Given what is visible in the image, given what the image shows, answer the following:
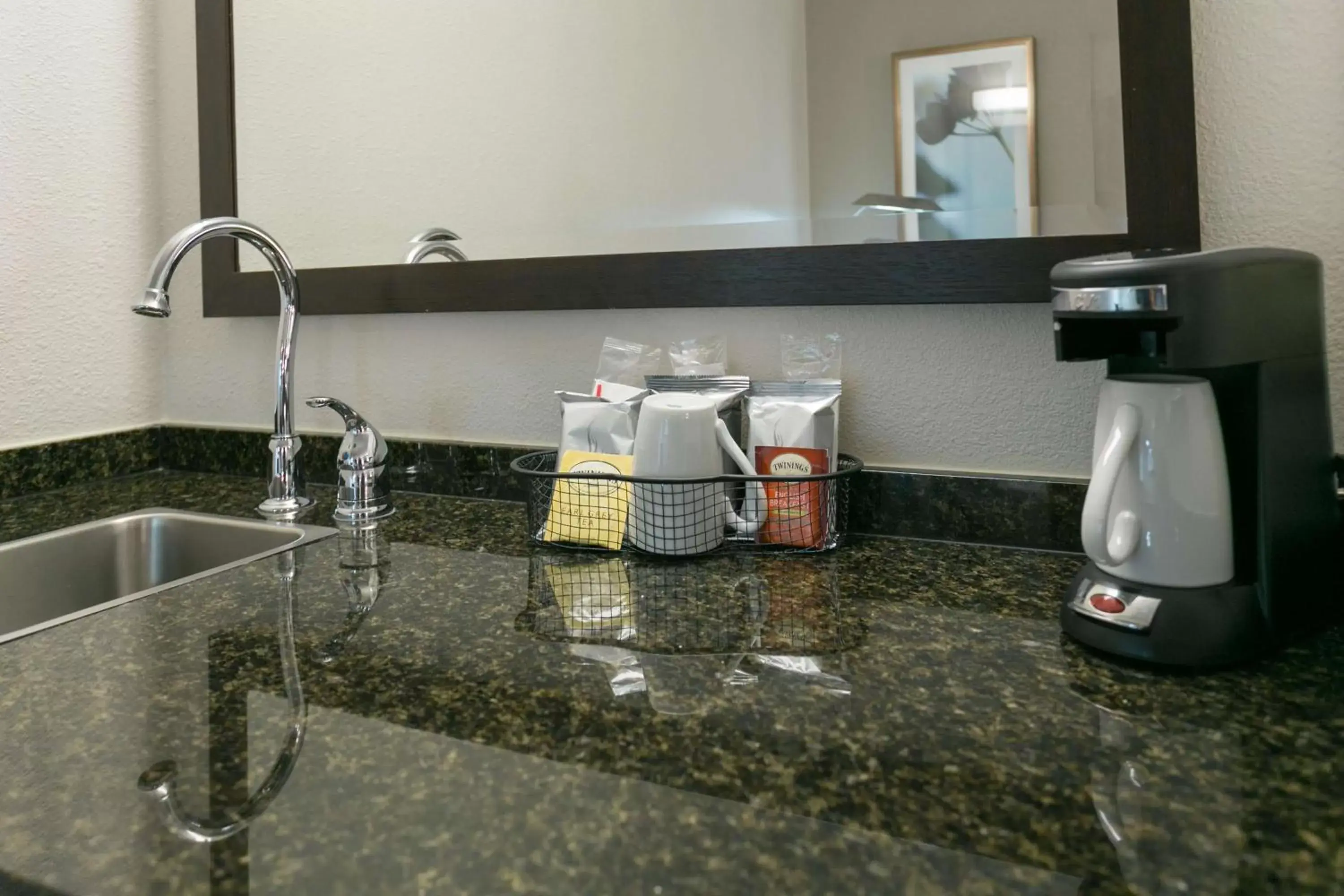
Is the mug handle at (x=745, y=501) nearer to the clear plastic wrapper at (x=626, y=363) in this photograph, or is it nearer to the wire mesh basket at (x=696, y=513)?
the wire mesh basket at (x=696, y=513)

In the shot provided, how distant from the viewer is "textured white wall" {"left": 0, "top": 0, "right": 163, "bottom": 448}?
4.16 ft

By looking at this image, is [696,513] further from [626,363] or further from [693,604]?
[626,363]

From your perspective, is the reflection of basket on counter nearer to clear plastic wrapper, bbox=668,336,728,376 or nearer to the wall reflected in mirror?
clear plastic wrapper, bbox=668,336,728,376

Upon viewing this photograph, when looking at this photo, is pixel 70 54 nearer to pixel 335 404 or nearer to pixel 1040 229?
pixel 335 404

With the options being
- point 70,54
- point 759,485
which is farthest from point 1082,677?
point 70,54

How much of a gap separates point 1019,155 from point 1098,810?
0.70 metres

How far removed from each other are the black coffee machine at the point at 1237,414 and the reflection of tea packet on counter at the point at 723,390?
0.39 m

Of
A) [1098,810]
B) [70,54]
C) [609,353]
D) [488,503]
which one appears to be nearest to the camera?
[1098,810]

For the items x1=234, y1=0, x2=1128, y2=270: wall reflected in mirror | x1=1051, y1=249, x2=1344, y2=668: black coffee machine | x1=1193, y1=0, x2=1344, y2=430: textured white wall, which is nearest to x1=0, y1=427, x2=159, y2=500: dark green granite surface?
x1=234, y1=0, x2=1128, y2=270: wall reflected in mirror

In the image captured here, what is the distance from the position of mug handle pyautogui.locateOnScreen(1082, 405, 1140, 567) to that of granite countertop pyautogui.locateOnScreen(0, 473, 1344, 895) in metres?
0.08

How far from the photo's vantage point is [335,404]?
1123mm

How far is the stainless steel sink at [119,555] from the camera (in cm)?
104

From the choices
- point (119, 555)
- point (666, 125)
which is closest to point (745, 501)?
point (666, 125)

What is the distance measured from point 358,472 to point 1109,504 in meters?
0.89
